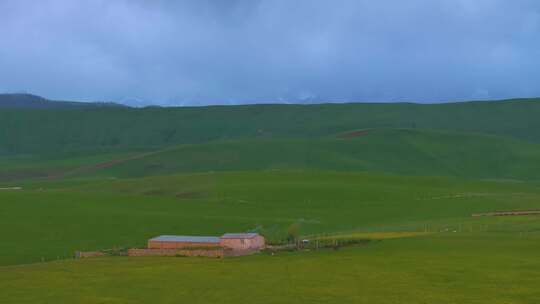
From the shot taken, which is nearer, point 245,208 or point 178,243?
point 178,243

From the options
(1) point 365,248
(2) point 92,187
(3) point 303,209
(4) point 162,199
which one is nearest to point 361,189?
(3) point 303,209

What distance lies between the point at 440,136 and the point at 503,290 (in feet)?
432

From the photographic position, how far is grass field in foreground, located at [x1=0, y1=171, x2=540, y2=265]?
202 feet

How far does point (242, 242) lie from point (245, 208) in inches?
1087

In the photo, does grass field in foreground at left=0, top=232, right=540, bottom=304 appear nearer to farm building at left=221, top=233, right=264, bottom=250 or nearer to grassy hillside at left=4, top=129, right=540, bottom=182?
farm building at left=221, top=233, right=264, bottom=250

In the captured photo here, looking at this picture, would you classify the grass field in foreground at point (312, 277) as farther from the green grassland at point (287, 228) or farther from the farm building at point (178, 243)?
the farm building at point (178, 243)

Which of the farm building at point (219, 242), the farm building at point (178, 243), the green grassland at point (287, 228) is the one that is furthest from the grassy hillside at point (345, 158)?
the farm building at point (178, 243)

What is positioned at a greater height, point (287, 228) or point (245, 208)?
point (245, 208)

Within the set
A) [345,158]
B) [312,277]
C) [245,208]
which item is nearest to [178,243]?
[312,277]

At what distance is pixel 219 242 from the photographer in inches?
2080

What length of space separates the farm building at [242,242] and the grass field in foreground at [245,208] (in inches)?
238

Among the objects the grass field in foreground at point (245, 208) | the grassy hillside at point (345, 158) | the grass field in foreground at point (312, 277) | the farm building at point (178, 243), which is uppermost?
the grassy hillside at point (345, 158)

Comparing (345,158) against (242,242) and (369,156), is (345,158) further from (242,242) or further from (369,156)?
(242,242)

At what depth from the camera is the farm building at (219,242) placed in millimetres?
51438
